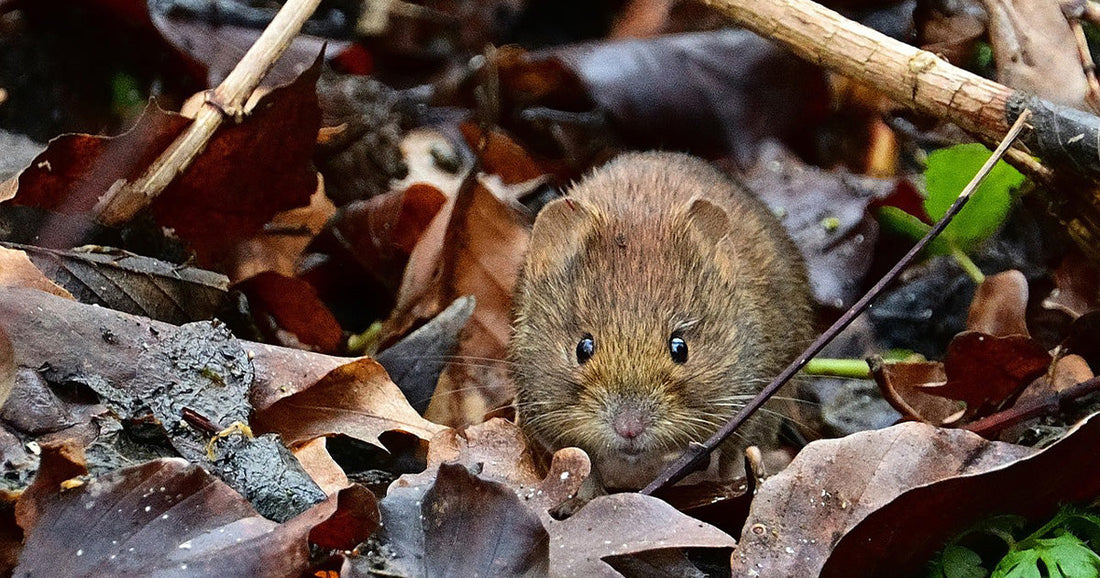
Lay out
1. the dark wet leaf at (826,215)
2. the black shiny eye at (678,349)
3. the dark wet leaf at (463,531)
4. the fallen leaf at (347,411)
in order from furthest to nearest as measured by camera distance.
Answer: the dark wet leaf at (826,215) → the black shiny eye at (678,349) → the fallen leaf at (347,411) → the dark wet leaf at (463,531)

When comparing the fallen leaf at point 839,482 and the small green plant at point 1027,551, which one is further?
the fallen leaf at point 839,482

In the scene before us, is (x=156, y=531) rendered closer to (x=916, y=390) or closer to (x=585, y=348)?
(x=585, y=348)

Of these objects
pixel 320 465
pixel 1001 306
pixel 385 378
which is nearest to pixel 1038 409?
pixel 1001 306


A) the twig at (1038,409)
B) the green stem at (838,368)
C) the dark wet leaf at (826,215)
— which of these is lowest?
the dark wet leaf at (826,215)

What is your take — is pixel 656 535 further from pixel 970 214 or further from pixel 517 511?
pixel 970 214

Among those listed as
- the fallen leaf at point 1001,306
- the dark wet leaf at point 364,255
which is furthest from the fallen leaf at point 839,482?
the dark wet leaf at point 364,255

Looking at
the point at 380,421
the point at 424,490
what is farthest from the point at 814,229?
the point at 424,490

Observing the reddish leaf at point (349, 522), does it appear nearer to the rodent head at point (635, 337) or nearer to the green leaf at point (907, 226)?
the rodent head at point (635, 337)

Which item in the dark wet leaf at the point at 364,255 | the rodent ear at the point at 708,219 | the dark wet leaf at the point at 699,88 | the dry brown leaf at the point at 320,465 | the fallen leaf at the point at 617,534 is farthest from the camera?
the dark wet leaf at the point at 699,88
